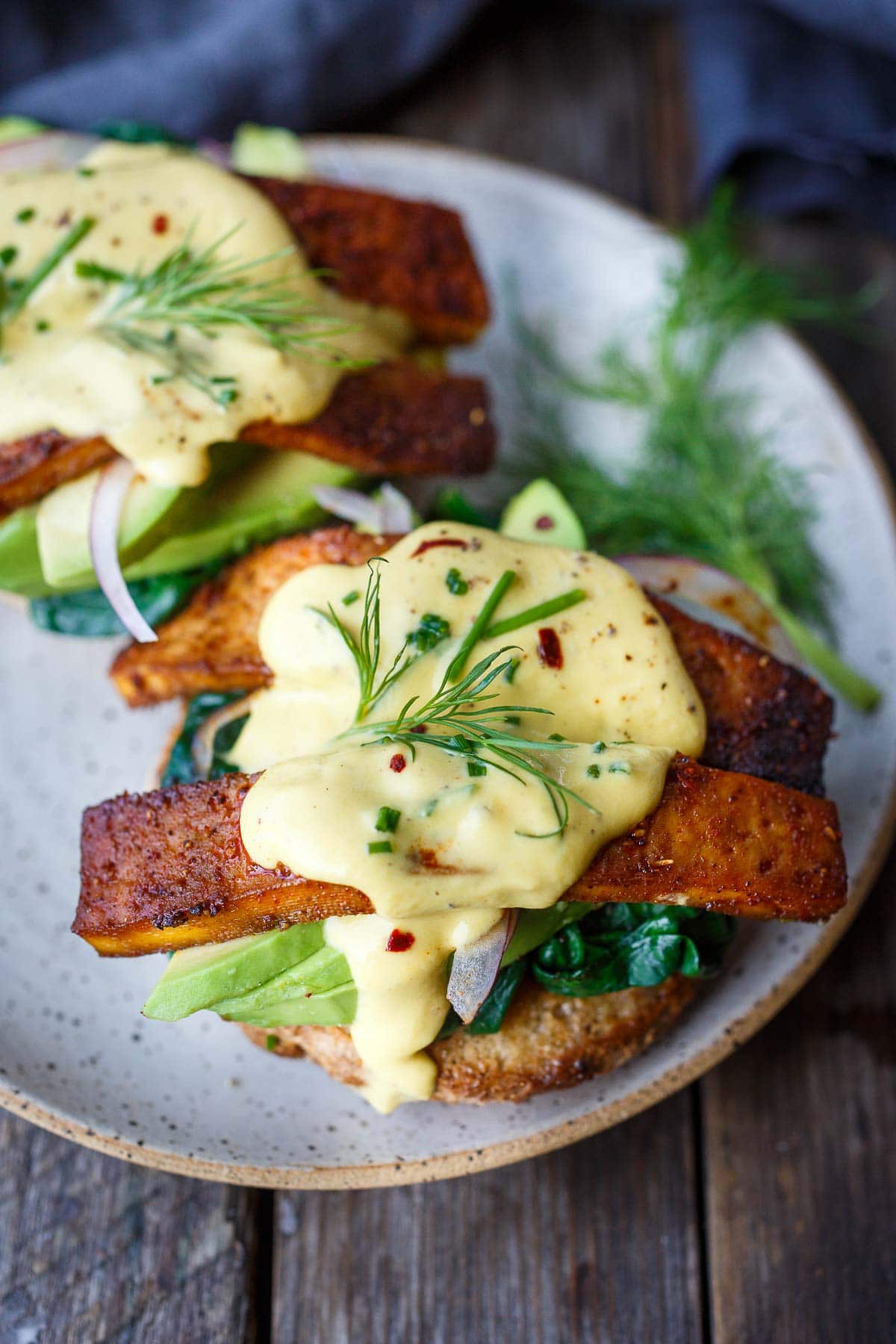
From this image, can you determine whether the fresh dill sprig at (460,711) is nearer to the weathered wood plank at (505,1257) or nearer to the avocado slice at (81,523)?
the avocado slice at (81,523)

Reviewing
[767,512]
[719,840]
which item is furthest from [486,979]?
[767,512]

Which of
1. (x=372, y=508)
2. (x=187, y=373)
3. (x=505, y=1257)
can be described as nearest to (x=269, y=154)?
(x=187, y=373)

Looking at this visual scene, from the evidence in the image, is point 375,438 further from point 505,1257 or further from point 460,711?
point 505,1257

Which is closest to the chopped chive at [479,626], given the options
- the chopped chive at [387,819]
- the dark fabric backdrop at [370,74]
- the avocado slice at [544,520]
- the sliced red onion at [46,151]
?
the chopped chive at [387,819]

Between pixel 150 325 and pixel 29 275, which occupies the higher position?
pixel 29 275

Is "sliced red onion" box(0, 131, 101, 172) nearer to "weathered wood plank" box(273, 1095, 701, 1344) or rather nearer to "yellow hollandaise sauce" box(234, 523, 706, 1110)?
"yellow hollandaise sauce" box(234, 523, 706, 1110)

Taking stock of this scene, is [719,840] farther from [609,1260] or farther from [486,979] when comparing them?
[609,1260]

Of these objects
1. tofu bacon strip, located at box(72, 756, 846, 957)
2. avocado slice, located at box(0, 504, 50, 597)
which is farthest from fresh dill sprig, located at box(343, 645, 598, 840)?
avocado slice, located at box(0, 504, 50, 597)
